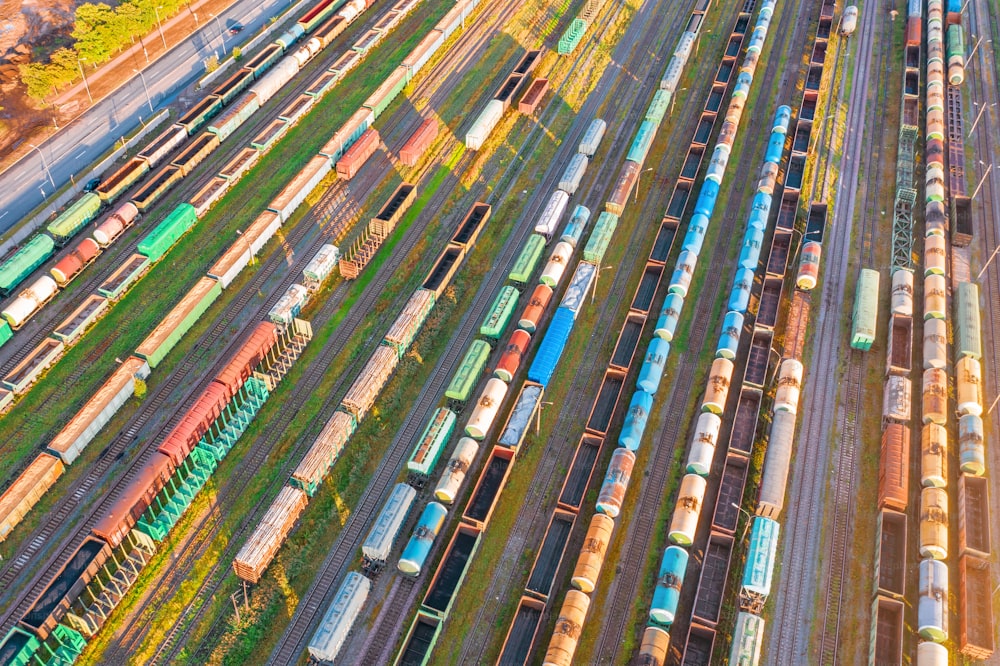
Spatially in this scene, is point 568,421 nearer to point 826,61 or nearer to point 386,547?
point 386,547

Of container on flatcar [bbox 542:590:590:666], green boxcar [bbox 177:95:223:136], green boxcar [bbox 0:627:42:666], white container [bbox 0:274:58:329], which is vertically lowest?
green boxcar [bbox 0:627:42:666]

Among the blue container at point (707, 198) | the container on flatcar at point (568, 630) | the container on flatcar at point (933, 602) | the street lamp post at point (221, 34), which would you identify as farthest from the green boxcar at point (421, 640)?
the street lamp post at point (221, 34)

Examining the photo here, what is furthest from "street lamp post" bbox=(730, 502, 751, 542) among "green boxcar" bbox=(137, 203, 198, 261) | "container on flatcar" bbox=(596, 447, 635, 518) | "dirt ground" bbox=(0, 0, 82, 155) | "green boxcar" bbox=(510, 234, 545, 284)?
"dirt ground" bbox=(0, 0, 82, 155)

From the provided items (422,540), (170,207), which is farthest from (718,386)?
(170,207)

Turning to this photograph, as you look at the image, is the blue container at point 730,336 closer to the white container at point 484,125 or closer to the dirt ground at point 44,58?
the white container at point 484,125

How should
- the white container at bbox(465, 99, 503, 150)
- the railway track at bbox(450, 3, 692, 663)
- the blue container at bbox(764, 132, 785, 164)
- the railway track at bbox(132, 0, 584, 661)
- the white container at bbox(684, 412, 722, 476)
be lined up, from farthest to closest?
the white container at bbox(465, 99, 503, 150)
the blue container at bbox(764, 132, 785, 164)
the white container at bbox(684, 412, 722, 476)
the railway track at bbox(450, 3, 692, 663)
the railway track at bbox(132, 0, 584, 661)

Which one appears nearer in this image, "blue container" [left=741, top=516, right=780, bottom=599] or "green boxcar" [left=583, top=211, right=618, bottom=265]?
"blue container" [left=741, top=516, right=780, bottom=599]

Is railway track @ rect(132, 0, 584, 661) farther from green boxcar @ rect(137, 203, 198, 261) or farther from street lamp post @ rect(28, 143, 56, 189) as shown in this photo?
street lamp post @ rect(28, 143, 56, 189)
